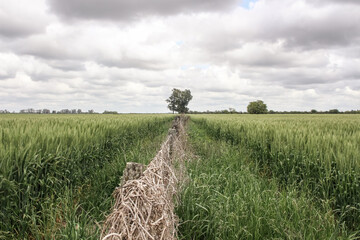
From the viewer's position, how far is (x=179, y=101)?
98.1 meters

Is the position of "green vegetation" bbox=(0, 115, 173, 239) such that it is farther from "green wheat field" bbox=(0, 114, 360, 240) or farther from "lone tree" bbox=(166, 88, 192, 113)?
"lone tree" bbox=(166, 88, 192, 113)

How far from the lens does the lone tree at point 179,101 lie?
97750mm

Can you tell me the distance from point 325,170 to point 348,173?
47 centimetres

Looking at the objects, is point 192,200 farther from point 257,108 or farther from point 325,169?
point 257,108

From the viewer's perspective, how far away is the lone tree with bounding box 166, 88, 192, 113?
321 feet

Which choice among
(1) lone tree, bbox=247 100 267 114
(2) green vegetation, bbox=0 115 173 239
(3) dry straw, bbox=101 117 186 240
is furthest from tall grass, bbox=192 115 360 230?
(1) lone tree, bbox=247 100 267 114

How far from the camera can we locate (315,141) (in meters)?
4.94

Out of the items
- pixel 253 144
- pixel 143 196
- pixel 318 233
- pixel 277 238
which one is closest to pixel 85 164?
pixel 143 196

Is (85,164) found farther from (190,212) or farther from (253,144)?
(253,144)

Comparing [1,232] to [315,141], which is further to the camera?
[315,141]

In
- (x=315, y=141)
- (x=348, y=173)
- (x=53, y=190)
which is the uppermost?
(x=315, y=141)

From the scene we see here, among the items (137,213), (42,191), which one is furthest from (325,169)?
(42,191)

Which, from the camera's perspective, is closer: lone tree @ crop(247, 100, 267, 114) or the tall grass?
the tall grass

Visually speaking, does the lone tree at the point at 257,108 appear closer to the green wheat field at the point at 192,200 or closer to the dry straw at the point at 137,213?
the green wheat field at the point at 192,200
